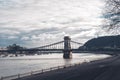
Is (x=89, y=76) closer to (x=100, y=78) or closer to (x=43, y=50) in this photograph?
(x=100, y=78)

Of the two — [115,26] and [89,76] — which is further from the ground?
[115,26]

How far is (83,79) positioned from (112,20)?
8228 mm

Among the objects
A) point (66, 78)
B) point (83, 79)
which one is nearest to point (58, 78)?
point (66, 78)

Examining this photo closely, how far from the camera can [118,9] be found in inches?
1766

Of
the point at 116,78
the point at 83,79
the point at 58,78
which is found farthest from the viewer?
the point at 58,78

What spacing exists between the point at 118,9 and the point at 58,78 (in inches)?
452

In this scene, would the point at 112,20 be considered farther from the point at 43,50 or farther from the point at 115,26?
the point at 43,50

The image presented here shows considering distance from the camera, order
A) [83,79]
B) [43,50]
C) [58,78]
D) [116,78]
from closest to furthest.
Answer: [116,78]
[83,79]
[58,78]
[43,50]

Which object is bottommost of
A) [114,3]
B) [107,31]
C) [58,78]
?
[58,78]

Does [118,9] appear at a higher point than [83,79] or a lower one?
higher

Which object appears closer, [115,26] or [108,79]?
[108,79]

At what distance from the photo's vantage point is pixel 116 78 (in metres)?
38.4

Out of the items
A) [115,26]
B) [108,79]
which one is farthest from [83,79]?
[115,26]

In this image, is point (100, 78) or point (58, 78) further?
point (58, 78)
